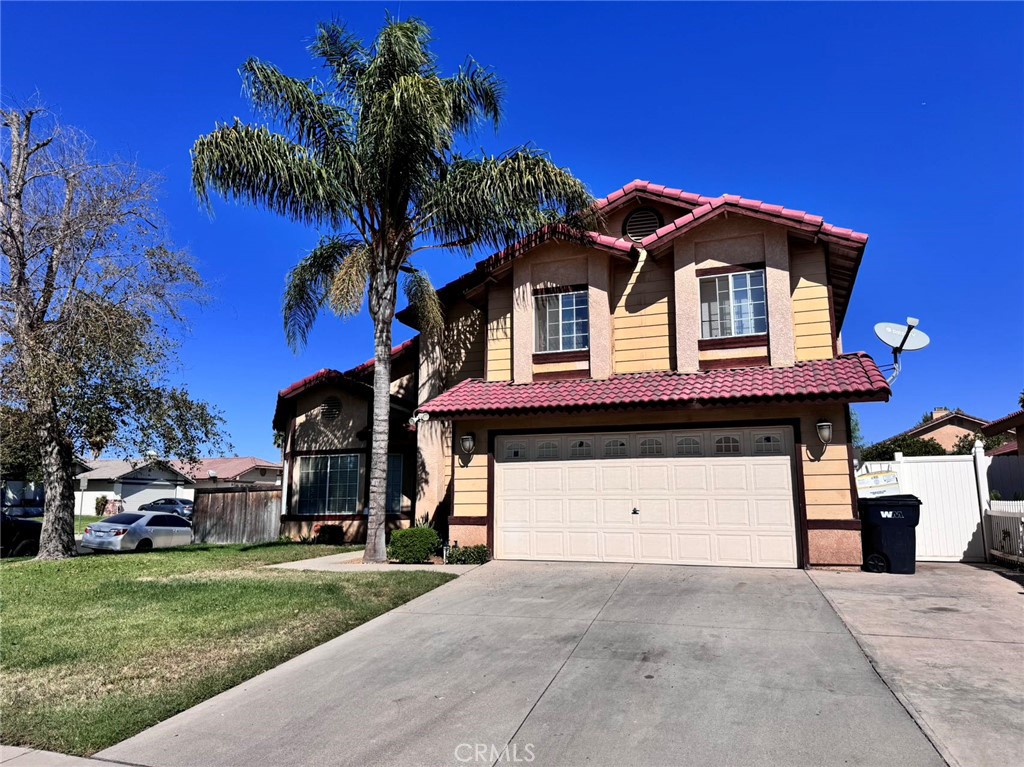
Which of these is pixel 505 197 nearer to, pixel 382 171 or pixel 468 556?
pixel 382 171

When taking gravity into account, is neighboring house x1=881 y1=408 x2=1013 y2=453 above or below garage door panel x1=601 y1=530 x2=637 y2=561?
above

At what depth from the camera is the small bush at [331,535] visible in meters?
17.9

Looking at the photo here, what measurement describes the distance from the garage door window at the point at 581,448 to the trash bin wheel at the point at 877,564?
487cm

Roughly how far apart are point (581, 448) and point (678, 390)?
2.13 metres

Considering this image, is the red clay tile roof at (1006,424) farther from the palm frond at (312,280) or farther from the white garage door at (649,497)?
the palm frond at (312,280)

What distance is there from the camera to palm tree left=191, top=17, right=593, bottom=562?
460 inches

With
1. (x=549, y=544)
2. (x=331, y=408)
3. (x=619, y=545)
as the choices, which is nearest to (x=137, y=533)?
(x=331, y=408)

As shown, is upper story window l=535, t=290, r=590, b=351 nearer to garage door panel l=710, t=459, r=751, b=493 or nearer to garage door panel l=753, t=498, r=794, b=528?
garage door panel l=710, t=459, r=751, b=493

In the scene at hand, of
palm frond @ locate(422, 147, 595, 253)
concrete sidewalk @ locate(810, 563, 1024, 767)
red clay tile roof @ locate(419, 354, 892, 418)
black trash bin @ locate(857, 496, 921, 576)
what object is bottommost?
concrete sidewalk @ locate(810, 563, 1024, 767)

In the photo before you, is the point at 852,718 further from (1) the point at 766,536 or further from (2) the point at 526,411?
(2) the point at 526,411

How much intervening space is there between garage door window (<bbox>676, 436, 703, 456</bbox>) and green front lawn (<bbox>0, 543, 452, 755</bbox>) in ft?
15.6

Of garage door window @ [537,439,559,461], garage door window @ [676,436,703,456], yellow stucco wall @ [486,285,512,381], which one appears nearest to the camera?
garage door window @ [676,436,703,456]

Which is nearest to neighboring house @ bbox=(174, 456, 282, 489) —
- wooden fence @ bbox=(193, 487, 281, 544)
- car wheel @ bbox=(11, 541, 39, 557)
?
wooden fence @ bbox=(193, 487, 281, 544)

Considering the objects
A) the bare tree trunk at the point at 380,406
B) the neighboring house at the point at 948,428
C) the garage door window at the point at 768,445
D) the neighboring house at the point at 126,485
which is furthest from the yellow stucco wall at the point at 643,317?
the neighboring house at the point at 126,485
